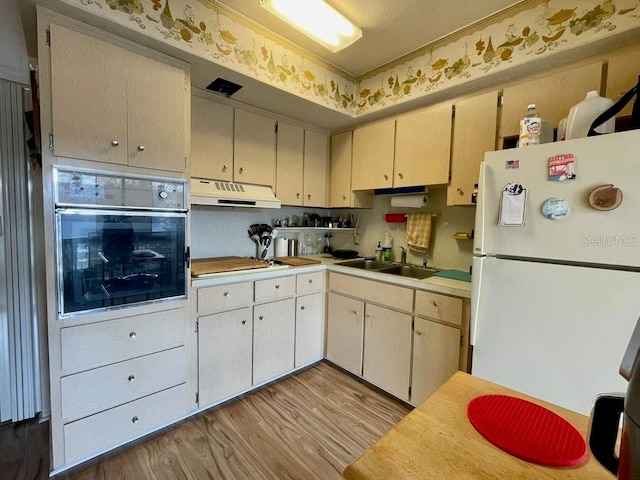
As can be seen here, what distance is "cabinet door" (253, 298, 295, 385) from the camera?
2.18m

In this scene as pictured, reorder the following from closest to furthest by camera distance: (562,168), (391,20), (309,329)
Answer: (562,168)
(391,20)
(309,329)

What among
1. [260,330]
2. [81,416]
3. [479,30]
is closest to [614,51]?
[479,30]

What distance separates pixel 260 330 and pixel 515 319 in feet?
5.49

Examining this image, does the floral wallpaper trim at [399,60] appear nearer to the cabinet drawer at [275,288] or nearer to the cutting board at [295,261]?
the cutting board at [295,261]

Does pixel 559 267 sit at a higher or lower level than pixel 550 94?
lower

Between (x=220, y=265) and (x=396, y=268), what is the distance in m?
1.53

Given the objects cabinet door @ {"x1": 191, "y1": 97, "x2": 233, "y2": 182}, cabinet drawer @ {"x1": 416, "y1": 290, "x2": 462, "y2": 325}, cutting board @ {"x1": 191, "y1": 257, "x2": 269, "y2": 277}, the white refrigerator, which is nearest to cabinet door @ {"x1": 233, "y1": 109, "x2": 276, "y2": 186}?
cabinet door @ {"x1": 191, "y1": 97, "x2": 233, "y2": 182}

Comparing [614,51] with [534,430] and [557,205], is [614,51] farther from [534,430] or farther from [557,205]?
[534,430]

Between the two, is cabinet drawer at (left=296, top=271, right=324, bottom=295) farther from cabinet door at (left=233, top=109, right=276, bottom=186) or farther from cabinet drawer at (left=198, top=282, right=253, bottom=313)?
cabinet door at (left=233, top=109, right=276, bottom=186)

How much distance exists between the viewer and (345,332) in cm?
245

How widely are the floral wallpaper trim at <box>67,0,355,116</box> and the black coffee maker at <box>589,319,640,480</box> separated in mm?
2162

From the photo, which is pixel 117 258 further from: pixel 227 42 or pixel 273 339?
pixel 227 42

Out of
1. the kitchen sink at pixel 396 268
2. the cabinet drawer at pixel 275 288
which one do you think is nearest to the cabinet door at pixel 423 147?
the kitchen sink at pixel 396 268

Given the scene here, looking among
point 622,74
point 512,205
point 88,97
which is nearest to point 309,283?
point 512,205
